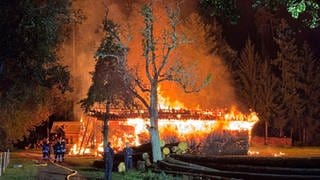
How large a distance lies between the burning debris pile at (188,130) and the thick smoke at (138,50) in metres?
9.64

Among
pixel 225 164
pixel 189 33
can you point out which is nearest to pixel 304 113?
pixel 189 33

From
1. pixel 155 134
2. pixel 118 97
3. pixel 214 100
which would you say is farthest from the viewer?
pixel 214 100

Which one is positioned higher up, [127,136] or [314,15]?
[314,15]

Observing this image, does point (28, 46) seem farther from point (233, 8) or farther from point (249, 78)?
point (249, 78)

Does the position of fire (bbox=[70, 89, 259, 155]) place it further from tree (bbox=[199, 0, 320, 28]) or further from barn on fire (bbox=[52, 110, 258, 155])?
tree (bbox=[199, 0, 320, 28])

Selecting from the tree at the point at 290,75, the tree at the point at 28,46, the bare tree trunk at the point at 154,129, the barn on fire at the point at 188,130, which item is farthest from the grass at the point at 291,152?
the tree at the point at 28,46

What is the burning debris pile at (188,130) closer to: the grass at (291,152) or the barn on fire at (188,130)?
→ the barn on fire at (188,130)

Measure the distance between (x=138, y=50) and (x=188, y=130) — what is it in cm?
1232

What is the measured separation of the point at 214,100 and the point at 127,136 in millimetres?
17442

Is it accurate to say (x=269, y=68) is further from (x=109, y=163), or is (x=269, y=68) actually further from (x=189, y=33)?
(x=109, y=163)

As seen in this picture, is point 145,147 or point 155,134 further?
point 145,147

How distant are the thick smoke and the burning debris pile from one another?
31.6ft

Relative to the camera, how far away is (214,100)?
5931 centimetres

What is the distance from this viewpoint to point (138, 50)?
5297 centimetres
